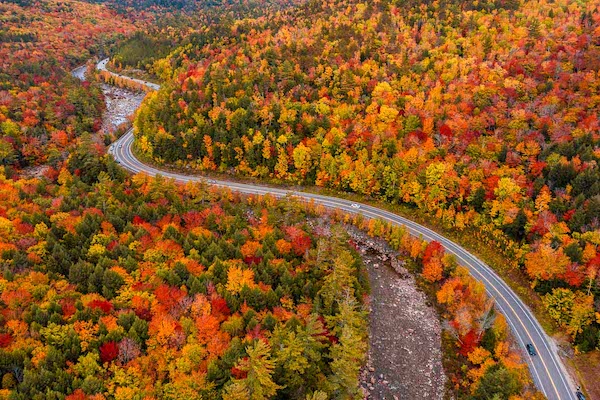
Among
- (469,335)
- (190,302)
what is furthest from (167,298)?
(469,335)

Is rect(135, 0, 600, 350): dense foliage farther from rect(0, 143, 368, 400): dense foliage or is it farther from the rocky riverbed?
rect(0, 143, 368, 400): dense foliage

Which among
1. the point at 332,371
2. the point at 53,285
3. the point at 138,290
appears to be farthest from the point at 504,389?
the point at 53,285

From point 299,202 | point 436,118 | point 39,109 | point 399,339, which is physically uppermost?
point 436,118

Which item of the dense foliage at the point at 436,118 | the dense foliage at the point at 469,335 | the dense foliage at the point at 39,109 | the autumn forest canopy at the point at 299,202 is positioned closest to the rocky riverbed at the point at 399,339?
the dense foliage at the point at 469,335

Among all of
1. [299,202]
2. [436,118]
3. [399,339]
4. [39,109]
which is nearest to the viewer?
[399,339]

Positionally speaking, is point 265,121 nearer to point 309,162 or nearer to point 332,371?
point 309,162

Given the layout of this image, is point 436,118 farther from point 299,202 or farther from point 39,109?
point 39,109

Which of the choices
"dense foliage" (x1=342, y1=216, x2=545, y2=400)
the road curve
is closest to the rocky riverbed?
"dense foliage" (x1=342, y1=216, x2=545, y2=400)
